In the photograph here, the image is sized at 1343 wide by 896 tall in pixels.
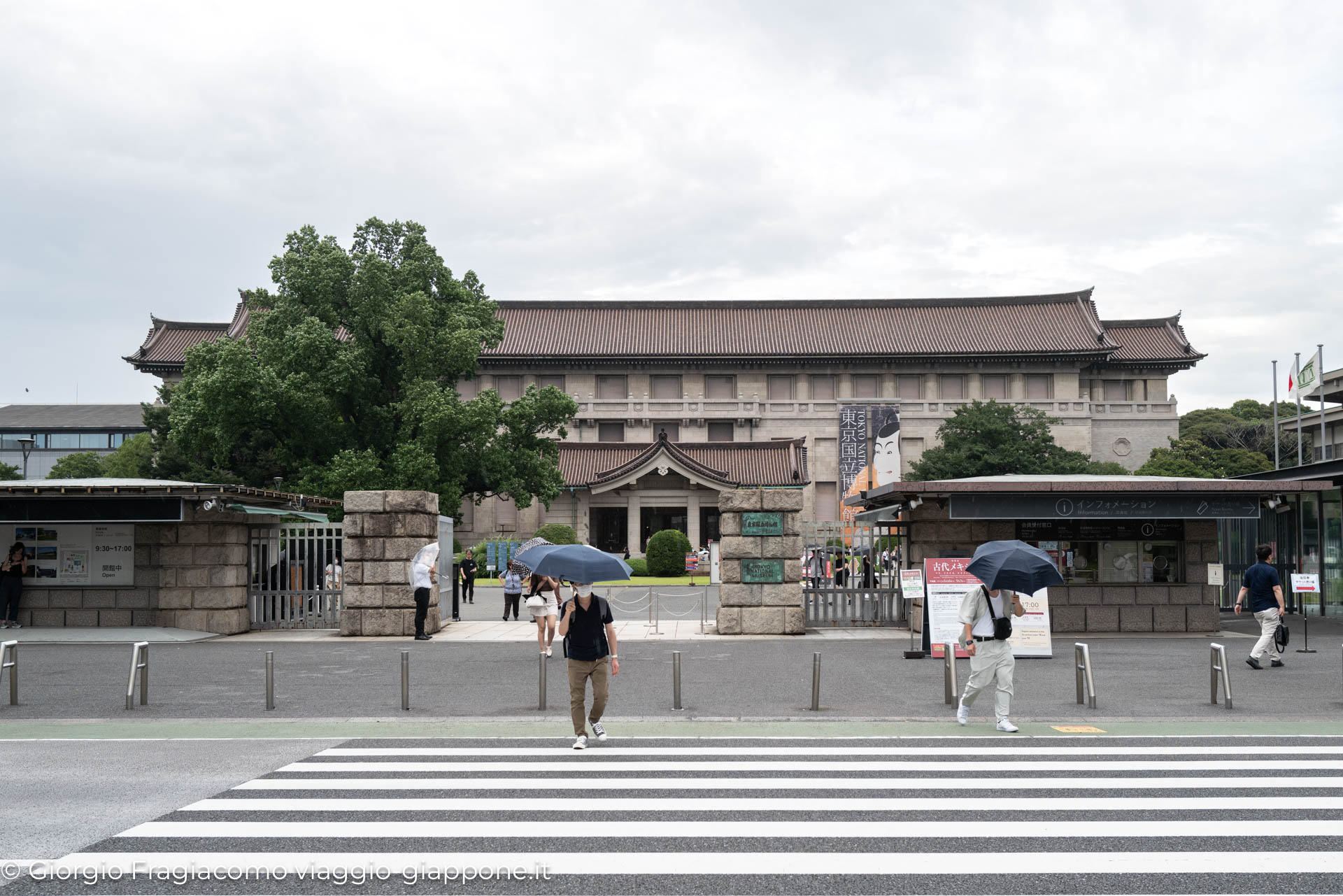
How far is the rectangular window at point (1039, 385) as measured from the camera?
65188 mm

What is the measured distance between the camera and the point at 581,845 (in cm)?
680

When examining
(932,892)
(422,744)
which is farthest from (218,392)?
(932,892)

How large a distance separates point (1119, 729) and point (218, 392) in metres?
30.1

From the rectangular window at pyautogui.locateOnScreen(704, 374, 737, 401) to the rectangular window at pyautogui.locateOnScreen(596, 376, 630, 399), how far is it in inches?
199

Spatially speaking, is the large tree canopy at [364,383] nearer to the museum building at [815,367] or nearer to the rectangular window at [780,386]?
the museum building at [815,367]

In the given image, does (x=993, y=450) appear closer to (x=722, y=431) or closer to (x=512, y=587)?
(x=722, y=431)

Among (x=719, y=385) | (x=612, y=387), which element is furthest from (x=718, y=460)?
(x=612, y=387)

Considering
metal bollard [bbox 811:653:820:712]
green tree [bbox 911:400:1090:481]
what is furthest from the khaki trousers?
green tree [bbox 911:400:1090:481]

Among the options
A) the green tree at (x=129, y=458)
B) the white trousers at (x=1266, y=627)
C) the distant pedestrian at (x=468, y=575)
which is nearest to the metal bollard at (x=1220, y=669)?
the white trousers at (x=1266, y=627)

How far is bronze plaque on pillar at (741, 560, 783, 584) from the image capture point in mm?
21688

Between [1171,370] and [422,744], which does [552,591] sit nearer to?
[422,744]

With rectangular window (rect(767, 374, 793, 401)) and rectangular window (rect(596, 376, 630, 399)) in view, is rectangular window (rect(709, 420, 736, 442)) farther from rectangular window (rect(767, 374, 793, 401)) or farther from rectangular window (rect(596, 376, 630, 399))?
rectangular window (rect(596, 376, 630, 399))

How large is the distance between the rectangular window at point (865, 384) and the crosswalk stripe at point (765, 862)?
5943 cm

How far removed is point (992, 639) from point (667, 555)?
33.5 m
